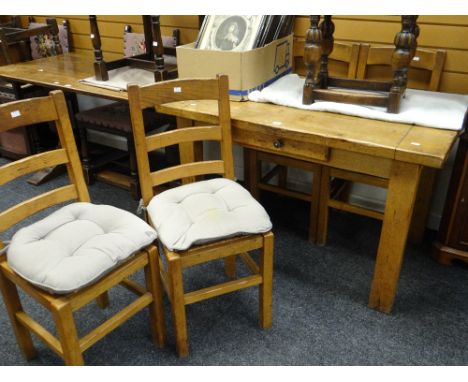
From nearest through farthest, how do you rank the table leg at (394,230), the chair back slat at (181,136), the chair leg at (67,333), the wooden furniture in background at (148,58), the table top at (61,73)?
the chair leg at (67,333), the table leg at (394,230), the chair back slat at (181,136), the wooden furniture in background at (148,58), the table top at (61,73)

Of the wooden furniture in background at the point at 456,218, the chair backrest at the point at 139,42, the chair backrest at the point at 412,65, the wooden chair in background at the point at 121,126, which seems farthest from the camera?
the chair backrest at the point at 139,42

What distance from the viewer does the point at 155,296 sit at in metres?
1.58

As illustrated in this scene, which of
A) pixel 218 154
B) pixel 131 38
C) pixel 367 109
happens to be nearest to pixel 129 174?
pixel 218 154

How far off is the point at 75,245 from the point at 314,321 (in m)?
0.99

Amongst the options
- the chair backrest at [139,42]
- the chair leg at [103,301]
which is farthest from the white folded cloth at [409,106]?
the chair leg at [103,301]

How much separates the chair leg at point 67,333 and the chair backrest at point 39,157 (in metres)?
0.36

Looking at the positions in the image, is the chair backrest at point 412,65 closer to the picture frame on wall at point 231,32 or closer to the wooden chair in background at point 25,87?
the picture frame on wall at point 231,32

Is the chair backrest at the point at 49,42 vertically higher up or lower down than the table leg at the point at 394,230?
higher up

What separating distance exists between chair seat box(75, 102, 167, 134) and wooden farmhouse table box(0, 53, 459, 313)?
1.99 ft

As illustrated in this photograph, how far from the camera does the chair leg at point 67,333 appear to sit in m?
1.26

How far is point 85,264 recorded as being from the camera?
1309 millimetres

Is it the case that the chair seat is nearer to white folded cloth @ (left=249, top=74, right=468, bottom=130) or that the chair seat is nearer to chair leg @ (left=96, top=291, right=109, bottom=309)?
white folded cloth @ (left=249, top=74, right=468, bottom=130)

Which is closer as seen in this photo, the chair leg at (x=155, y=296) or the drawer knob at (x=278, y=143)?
the chair leg at (x=155, y=296)

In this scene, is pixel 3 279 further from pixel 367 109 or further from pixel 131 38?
pixel 131 38
